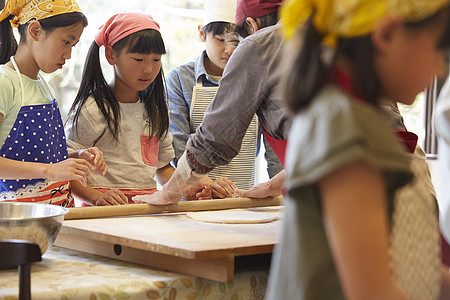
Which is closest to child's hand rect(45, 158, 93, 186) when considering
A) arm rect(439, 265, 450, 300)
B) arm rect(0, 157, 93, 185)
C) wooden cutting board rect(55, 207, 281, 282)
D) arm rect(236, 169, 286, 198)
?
arm rect(0, 157, 93, 185)

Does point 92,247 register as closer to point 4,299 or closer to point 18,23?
point 4,299

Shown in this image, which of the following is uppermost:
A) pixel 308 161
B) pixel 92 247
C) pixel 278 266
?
pixel 308 161

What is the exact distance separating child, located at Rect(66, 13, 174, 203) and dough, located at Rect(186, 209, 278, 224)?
15.0 inches

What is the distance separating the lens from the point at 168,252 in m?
1.19

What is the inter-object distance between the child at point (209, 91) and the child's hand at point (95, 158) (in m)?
0.48

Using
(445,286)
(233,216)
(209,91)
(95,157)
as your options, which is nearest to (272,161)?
(209,91)

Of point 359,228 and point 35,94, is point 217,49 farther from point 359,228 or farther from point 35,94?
point 359,228

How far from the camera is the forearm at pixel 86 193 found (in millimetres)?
1911

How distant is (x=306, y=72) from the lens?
0.65 m

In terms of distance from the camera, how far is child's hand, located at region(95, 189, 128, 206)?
1815 millimetres

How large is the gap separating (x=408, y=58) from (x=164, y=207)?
1159 millimetres

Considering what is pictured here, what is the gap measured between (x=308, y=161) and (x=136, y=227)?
0.90 m

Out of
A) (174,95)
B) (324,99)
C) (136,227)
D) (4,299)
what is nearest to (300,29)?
(324,99)

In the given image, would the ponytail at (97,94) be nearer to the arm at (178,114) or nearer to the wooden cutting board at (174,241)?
the arm at (178,114)
